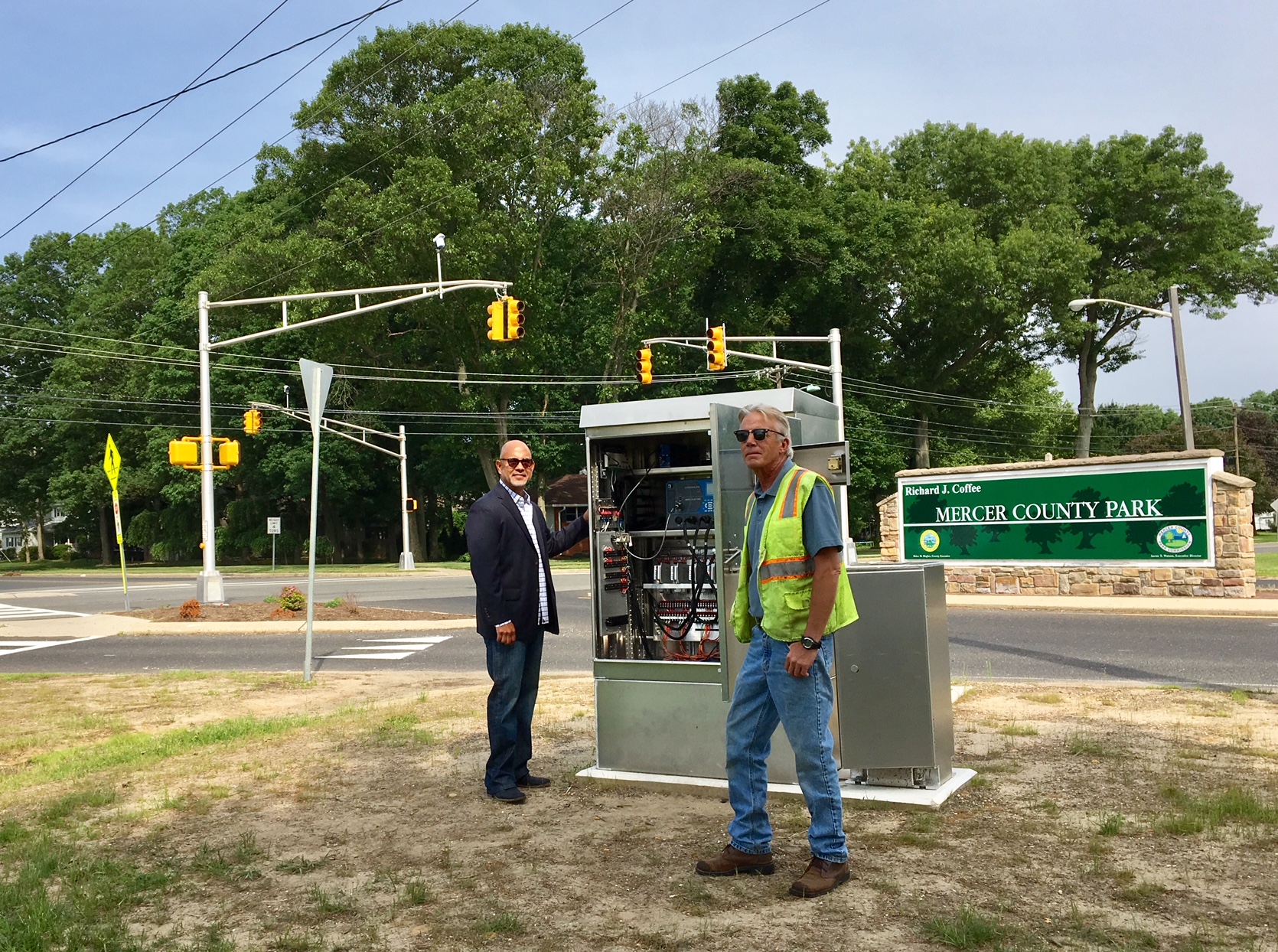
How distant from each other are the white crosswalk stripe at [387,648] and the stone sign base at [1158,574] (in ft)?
32.6

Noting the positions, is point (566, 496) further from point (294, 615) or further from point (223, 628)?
point (223, 628)

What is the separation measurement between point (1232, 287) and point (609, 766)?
5055cm

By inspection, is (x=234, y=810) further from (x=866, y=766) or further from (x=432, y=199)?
(x=432, y=199)

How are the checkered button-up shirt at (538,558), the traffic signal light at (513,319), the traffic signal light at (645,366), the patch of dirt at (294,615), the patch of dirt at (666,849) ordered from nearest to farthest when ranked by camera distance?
the patch of dirt at (666,849) < the checkered button-up shirt at (538,558) < the traffic signal light at (513,319) < the patch of dirt at (294,615) < the traffic signal light at (645,366)

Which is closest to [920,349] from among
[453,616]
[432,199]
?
[432,199]

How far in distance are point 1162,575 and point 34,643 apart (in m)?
19.3

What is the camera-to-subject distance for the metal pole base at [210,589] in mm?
21250

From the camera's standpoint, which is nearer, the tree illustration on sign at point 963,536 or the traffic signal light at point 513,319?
the traffic signal light at point 513,319

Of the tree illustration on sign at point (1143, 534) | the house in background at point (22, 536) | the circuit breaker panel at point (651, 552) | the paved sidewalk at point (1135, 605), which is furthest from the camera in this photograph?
the house in background at point (22, 536)

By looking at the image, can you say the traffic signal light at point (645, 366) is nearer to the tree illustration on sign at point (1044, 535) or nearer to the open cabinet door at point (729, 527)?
the tree illustration on sign at point (1044, 535)

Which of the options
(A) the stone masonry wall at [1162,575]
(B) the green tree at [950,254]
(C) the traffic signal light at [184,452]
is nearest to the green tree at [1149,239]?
(B) the green tree at [950,254]

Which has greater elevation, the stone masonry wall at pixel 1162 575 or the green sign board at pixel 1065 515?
the green sign board at pixel 1065 515

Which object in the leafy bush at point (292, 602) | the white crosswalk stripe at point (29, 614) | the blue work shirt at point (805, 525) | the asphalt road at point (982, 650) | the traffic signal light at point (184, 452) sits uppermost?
the traffic signal light at point (184, 452)

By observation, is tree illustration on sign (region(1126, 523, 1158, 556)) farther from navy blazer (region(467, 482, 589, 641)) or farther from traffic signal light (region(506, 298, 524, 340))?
navy blazer (region(467, 482, 589, 641))
